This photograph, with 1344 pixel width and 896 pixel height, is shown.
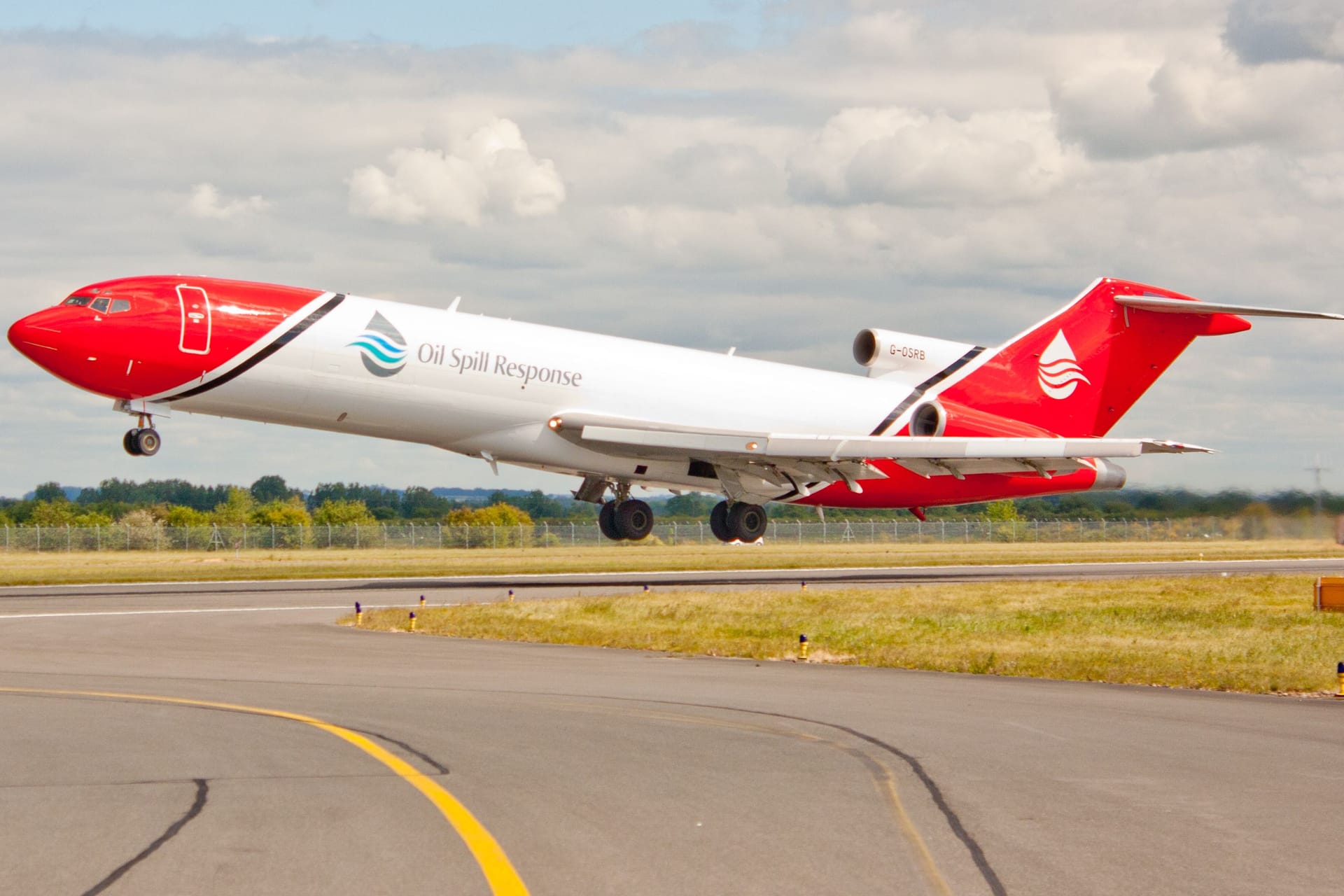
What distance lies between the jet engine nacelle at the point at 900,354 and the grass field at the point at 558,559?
499 inches

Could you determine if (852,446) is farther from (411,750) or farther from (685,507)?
(685,507)

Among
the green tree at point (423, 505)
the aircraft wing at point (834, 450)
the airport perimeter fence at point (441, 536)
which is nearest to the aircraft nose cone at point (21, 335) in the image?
the aircraft wing at point (834, 450)

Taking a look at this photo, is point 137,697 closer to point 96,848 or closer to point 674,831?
point 96,848

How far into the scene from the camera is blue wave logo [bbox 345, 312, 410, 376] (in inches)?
1294

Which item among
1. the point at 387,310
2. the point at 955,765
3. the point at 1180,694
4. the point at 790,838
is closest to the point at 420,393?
the point at 387,310

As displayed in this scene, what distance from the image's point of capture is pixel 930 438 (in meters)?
39.5

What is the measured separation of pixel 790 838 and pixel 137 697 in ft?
32.2

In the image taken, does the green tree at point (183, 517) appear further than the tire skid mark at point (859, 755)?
Yes

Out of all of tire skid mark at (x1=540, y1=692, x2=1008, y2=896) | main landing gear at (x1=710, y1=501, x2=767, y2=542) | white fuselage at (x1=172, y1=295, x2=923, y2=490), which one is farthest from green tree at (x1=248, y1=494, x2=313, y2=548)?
tire skid mark at (x1=540, y1=692, x2=1008, y2=896)

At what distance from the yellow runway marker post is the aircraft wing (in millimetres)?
20452

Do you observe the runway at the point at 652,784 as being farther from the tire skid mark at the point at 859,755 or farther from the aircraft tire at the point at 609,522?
the aircraft tire at the point at 609,522

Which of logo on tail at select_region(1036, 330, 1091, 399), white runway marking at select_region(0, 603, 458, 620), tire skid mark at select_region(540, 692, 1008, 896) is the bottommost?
tire skid mark at select_region(540, 692, 1008, 896)

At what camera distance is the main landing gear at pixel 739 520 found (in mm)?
40531

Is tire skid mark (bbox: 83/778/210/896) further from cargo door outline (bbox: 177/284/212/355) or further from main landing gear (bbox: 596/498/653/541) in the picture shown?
main landing gear (bbox: 596/498/653/541)
